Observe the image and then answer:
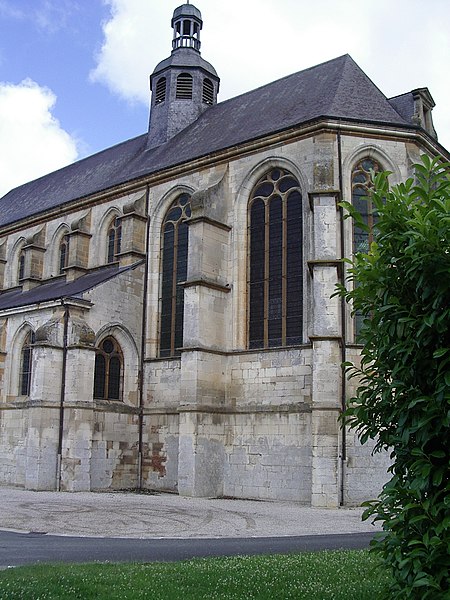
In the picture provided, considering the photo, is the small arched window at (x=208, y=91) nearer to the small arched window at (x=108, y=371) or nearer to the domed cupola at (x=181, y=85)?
the domed cupola at (x=181, y=85)

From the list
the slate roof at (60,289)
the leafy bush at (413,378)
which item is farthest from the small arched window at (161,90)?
the leafy bush at (413,378)

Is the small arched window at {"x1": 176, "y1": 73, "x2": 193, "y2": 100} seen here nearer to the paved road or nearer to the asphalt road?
the paved road

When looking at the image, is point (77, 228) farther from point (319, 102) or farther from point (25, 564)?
point (25, 564)

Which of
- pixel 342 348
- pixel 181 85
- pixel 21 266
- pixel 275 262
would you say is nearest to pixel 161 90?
pixel 181 85

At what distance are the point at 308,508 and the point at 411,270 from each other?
14.2 metres

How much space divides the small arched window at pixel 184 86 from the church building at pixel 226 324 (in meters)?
4.69

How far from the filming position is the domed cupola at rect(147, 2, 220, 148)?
2998 centimetres

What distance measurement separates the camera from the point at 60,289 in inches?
1038

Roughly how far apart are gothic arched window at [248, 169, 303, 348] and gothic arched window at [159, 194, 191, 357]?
3.15 metres

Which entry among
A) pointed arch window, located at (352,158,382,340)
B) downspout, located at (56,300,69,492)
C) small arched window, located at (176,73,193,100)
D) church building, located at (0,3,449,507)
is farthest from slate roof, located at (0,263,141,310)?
small arched window, located at (176,73,193,100)

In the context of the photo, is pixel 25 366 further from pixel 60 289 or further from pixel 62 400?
pixel 62 400

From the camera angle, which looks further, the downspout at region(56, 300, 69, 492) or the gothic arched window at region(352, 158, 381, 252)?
the downspout at region(56, 300, 69, 492)

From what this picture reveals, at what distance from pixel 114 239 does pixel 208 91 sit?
9067mm

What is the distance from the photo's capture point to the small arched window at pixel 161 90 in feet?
102
